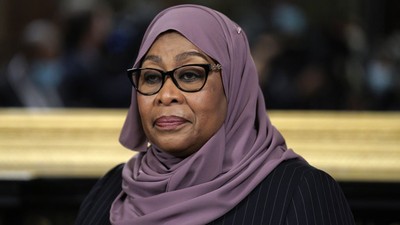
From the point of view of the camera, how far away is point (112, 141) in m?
4.93

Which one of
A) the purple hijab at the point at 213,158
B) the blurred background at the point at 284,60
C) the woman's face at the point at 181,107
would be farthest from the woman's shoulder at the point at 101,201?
the blurred background at the point at 284,60

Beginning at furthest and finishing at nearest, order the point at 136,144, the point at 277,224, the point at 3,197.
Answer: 1. the point at 3,197
2. the point at 136,144
3. the point at 277,224

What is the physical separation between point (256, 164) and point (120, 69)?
2500mm

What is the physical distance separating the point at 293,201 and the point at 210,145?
0.86 feet

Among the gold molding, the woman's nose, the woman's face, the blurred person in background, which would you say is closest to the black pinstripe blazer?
the woman's face

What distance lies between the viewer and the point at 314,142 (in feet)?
15.8

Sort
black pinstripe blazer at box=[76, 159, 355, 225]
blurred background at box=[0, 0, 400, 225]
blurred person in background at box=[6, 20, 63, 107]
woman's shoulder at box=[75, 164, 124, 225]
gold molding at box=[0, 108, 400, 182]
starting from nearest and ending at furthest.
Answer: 1. black pinstripe blazer at box=[76, 159, 355, 225]
2. woman's shoulder at box=[75, 164, 124, 225]
3. gold molding at box=[0, 108, 400, 182]
4. blurred background at box=[0, 0, 400, 225]
5. blurred person in background at box=[6, 20, 63, 107]

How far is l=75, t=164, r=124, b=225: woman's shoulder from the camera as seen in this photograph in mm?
2830

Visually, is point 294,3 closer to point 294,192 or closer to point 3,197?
point 3,197

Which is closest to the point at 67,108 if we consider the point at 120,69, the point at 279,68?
the point at 120,69

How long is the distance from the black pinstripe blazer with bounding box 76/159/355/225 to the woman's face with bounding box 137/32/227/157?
209 millimetres

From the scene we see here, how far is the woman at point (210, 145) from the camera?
8.38 feet

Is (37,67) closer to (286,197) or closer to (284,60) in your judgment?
(284,60)

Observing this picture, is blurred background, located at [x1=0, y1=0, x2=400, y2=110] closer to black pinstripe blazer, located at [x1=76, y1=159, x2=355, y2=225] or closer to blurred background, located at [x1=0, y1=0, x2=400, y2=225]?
blurred background, located at [x1=0, y1=0, x2=400, y2=225]
